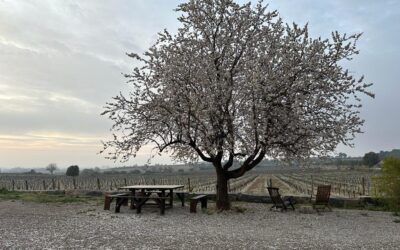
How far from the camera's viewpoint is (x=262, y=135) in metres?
14.3

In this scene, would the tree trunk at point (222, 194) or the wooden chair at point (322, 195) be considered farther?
the tree trunk at point (222, 194)

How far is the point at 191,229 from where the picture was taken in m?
11.2

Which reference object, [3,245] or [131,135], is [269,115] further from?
[3,245]

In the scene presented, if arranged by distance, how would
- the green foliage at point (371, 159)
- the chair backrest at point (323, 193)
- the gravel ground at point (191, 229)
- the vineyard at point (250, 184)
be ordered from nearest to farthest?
the gravel ground at point (191, 229) < the chair backrest at point (323, 193) < the vineyard at point (250, 184) < the green foliage at point (371, 159)

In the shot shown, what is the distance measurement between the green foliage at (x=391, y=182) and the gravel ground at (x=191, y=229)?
543 mm

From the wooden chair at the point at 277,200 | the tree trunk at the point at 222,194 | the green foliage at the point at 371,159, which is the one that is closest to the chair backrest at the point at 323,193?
the wooden chair at the point at 277,200

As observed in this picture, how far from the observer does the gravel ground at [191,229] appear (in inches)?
360

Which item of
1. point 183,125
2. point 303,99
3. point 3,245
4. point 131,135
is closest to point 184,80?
point 183,125

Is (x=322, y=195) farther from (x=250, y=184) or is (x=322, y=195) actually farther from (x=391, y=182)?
(x=250, y=184)

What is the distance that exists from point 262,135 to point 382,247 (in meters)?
5.99

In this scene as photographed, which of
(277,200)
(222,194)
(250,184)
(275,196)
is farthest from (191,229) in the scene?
(250,184)

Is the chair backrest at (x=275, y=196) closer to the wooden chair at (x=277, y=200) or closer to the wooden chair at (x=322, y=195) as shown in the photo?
the wooden chair at (x=277, y=200)

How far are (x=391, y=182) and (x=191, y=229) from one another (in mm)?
8281

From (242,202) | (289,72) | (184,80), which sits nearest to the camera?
(289,72)
